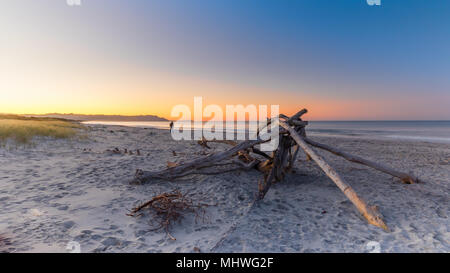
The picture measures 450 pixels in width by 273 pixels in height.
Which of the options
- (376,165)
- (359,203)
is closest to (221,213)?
(359,203)

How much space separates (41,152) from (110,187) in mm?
5299

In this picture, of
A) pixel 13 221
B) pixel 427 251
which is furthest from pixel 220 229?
pixel 13 221

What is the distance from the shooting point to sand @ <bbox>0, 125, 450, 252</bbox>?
9.62 ft

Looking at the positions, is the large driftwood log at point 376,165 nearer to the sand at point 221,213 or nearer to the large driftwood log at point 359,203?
the sand at point 221,213

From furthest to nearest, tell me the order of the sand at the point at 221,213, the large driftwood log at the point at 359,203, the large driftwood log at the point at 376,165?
the large driftwood log at the point at 376,165 → the large driftwood log at the point at 359,203 → the sand at the point at 221,213

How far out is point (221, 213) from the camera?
13.1 ft

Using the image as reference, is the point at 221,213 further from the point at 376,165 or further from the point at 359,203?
the point at 376,165

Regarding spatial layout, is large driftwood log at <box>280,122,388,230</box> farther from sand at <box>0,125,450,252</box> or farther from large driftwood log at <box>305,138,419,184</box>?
large driftwood log at <box>305,138,419,184</box>

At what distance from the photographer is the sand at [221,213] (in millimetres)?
2934

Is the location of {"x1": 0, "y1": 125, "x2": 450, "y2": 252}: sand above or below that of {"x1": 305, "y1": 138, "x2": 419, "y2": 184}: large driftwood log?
below

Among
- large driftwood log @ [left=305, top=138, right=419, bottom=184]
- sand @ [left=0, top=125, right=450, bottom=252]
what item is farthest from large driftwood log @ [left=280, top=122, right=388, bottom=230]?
large driftwood log @ [left=305, top=138, right=419, bottom=184]

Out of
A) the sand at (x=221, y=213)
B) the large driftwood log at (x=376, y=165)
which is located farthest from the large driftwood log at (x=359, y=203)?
the large driftwood log at (x=376, y=165)

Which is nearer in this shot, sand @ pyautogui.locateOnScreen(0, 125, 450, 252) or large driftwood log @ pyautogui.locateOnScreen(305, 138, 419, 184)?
sand @ pyautogui.locateOnScreen(0, 125, 450, 252)

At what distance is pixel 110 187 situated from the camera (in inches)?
201
